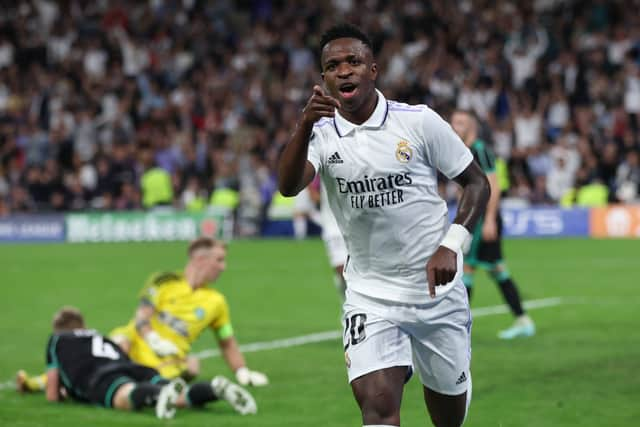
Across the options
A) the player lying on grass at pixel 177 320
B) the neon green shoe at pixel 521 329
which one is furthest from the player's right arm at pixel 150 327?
the neon green shoe at pixel 521 329

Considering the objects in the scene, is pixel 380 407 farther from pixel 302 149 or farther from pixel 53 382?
pixel 53 382

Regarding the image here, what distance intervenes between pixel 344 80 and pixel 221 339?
4.14 m

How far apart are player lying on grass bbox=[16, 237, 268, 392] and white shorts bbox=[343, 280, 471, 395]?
3359 mm

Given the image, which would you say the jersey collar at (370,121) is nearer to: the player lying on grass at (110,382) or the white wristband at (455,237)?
the white wristband at (455,237)

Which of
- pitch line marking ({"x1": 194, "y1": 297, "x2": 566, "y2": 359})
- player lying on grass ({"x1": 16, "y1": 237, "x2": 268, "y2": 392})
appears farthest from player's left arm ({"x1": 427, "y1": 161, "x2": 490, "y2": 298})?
pitch line marking ({"x1": 194, "y1": 297, "x2": 566, "y2": 359})

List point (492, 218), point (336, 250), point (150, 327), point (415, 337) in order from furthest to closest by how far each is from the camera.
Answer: point (492, 218) → point (336, 250) → point (150, 327) → point (415, 337)

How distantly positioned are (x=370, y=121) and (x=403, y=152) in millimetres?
224

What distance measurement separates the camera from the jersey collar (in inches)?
225

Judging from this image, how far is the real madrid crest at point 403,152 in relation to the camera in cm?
568

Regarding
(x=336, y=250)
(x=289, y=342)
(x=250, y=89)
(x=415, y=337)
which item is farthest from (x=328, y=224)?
(x=250, y=89)

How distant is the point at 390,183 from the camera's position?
5.69 meters

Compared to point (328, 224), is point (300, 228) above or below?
below

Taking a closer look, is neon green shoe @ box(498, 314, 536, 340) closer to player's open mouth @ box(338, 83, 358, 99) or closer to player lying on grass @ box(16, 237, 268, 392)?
player lying on grass @ box(16, 237, 268, 392)

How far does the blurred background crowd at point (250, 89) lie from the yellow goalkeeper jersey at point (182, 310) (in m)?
17.8
